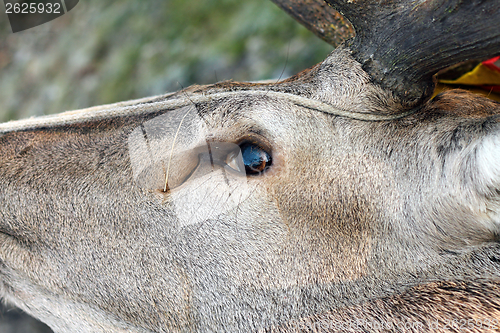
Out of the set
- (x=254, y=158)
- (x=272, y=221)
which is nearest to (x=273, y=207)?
(x=272, y=221)

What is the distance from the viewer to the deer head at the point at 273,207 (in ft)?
5.02

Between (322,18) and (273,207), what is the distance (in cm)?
152

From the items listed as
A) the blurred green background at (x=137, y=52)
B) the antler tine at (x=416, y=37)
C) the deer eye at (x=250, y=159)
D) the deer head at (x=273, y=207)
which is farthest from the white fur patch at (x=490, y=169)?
the blurred green background at (x=137, y=52)

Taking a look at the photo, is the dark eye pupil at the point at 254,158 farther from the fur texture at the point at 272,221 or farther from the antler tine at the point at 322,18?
the antler tine at the point at 322,18

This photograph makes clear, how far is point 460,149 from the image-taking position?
142 centimetres

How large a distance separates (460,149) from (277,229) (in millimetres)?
798

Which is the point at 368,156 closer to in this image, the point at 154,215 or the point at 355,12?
the point at 355,12

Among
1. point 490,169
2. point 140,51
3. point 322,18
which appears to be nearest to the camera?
point 490,169

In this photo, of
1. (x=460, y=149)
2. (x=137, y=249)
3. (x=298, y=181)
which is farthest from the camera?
(x=137, y=249)

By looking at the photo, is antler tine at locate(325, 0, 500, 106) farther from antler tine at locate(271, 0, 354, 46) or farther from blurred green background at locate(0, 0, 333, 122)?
blurred green background at locate(0, 0, 333, 122)

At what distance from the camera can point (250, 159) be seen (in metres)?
1.59

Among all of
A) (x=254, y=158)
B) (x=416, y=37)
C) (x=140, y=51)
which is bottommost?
(x=254, y=158)

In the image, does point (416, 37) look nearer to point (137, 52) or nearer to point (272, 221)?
point (272, 221)

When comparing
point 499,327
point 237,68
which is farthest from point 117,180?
point 237,68
